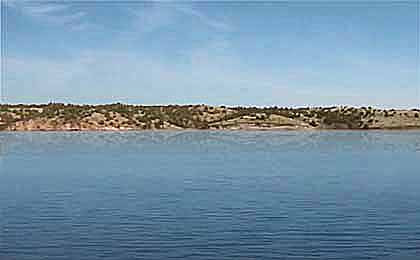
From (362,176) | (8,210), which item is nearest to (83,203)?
(8,210)

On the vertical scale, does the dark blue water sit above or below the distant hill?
below

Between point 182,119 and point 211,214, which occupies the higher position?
point 182,119

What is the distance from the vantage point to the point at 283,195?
36.3 m

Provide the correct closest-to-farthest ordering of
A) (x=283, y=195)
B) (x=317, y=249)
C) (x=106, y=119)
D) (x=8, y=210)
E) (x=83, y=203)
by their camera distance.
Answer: (x=317, y=249) < (x=8, y=210) < (x=83, y=203) < (x=283, y=195) < (x=106, y=119)

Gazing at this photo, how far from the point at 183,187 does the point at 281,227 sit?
1521 centimetres

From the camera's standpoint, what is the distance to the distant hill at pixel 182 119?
596 ft

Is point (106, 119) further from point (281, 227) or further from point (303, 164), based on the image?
point (281, 227)

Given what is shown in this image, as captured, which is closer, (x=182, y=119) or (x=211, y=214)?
(x=211, y=214)

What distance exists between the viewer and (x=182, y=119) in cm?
18825

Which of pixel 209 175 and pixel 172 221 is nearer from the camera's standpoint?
pixel 172 221

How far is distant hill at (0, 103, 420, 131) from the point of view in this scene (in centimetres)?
18162

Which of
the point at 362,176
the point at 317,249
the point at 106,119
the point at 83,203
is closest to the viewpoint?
the point at 317,249

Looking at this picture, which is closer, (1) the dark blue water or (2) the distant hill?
(1) the dark blue water

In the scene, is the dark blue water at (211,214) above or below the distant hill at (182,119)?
below
